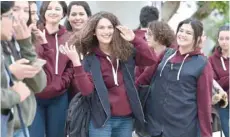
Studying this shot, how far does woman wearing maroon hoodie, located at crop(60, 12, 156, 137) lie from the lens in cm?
324

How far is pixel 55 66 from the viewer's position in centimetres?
356

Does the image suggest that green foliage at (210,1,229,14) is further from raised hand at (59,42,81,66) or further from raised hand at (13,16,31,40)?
raised hand at (13,16,31,40)

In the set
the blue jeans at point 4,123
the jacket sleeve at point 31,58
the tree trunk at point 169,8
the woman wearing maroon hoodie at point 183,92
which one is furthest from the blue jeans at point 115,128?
the tree trunk at point 169,8

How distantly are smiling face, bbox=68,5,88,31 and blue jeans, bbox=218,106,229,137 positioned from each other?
61.9 inches

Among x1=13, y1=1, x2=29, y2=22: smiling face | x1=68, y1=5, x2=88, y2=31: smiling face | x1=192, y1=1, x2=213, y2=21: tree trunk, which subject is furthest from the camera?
x1=192, y1=1, x2=213, y2=21: tree trunk

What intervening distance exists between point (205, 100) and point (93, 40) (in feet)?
3.22

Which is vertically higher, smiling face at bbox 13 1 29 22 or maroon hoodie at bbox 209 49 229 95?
smiling face at bbox 13 1 29 22

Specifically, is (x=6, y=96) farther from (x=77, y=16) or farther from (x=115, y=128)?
(x=77, y=16)

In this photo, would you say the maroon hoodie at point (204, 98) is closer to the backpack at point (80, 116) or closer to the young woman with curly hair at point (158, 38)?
the young woman with curly hair at point (158, 38)

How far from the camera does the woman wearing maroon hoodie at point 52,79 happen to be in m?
3.49

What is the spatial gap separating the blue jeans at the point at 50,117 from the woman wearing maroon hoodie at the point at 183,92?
2.39 feet

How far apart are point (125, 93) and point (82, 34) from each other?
571mm

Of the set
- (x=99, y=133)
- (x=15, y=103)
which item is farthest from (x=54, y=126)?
(x=15, y=103)

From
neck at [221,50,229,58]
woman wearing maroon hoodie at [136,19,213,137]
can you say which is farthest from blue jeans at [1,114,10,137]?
neck at [221,50,229,58]
